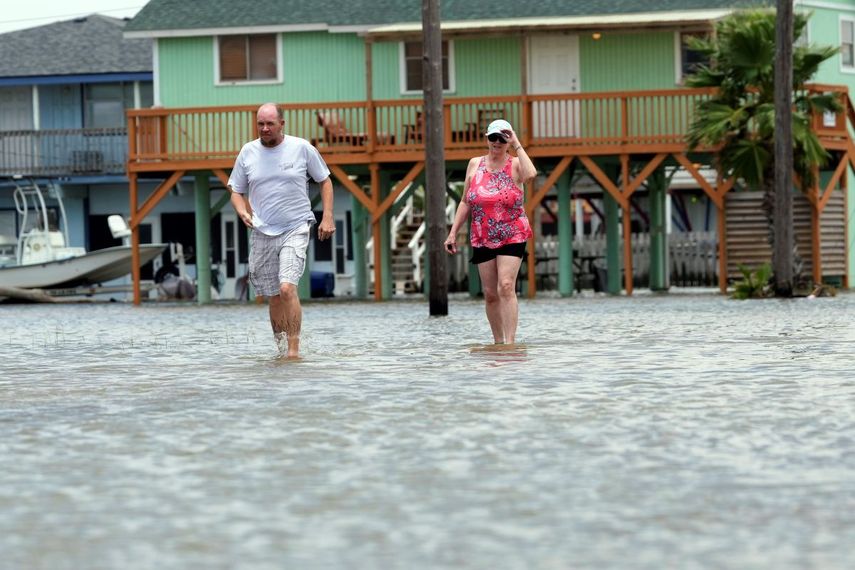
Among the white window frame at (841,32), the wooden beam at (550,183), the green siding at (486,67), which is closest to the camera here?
the wooden beam at (550,183)

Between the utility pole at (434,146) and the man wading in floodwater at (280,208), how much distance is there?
35.9ft

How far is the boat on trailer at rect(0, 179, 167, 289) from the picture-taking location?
44.7m

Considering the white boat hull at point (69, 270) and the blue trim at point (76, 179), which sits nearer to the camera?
the white boat hull at point (69, 270)

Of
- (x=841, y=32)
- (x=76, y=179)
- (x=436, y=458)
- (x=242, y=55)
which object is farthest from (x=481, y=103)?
(x=436, y=458)

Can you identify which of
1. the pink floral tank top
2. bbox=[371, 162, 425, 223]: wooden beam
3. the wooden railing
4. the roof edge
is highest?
the roof edge

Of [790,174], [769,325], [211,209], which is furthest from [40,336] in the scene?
[211,209]

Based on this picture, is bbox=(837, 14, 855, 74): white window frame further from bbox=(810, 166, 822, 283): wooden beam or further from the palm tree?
the palm tree

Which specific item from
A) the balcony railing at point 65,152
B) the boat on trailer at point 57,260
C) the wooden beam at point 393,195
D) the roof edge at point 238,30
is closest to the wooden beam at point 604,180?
the wooden beam at point 393,195

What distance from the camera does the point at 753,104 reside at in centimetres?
3416

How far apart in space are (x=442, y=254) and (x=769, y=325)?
6627 mm

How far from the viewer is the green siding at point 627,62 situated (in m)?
38.8

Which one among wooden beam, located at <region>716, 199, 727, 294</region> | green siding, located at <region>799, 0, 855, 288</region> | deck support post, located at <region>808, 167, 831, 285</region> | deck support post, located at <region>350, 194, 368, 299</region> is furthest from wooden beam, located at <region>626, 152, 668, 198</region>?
deck support post, located at <region>350, 194, 368, 299</region>

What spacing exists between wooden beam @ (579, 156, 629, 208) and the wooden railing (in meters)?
0.24

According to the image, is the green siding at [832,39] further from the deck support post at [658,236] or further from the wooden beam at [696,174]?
the wooden beam at [696,174]
